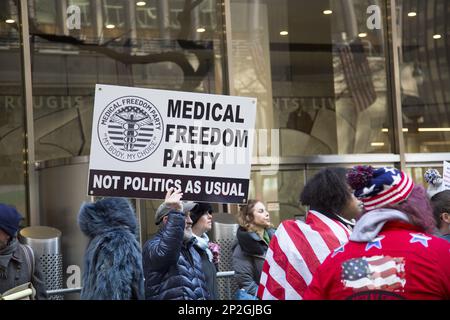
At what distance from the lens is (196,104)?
6.81 meters

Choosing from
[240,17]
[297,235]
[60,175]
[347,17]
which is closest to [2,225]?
[297,235]

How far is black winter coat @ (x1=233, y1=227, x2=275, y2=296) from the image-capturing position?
7492 millimetres

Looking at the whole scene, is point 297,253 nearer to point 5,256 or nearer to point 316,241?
point 316,241

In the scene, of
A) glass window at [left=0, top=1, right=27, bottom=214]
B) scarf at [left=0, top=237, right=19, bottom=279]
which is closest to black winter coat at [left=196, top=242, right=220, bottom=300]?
scarf at [left=0, top=237, right=19, bottom=279]

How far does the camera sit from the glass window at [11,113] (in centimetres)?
→ 1169

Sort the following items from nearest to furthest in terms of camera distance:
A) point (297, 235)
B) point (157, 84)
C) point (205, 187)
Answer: point (297, 235) → point (205, 187) → point (157, 84)

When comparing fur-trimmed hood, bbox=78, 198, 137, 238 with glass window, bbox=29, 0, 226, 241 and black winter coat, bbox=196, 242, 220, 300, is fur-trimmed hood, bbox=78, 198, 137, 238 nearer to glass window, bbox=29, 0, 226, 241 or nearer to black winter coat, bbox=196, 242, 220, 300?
black winter coat, bbox=196, 242, 220, 300

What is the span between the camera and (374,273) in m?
3.64

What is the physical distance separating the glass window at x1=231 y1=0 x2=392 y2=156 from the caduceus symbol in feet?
19.9

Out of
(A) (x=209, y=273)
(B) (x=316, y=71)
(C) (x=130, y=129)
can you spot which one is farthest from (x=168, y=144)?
(B) (x=316, y=71)

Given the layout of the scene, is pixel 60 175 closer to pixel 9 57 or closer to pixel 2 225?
pixel 9 57

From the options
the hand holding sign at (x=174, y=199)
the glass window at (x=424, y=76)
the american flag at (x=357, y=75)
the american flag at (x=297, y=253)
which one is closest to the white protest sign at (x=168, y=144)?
the hand holding sign at (x=174, y=199)

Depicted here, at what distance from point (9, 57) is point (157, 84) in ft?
6.21

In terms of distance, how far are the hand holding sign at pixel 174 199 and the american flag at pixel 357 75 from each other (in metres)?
7.28
